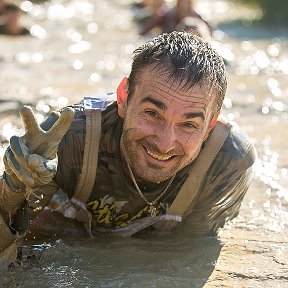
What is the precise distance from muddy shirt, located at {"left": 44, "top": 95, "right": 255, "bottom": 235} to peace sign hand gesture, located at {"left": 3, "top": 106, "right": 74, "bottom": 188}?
1.83ft

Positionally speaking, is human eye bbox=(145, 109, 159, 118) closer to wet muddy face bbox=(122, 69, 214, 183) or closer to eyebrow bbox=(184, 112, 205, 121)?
wet muddy face bbox=(122, 69, 214, 183)

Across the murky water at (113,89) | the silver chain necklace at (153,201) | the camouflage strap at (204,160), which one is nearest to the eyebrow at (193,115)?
the camouflage strap at (204,160)

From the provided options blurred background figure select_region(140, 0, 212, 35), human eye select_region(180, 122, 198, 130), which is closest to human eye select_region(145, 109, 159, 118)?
human eye select_region(180, 122, 198, 130)

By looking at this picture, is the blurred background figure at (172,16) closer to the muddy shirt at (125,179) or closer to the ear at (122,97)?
the muddy shirt at (125,179)

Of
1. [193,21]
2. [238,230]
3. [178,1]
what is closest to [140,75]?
[238,230]

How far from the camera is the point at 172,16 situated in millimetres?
12094

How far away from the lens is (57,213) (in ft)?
13.6

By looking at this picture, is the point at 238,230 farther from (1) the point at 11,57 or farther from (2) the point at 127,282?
(1) the point at 11,57

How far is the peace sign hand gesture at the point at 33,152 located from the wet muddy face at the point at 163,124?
1.48 feet

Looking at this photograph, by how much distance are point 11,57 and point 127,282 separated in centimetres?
641

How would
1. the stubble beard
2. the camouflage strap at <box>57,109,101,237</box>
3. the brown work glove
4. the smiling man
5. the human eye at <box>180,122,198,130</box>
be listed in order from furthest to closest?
the camouflage strap at <box>57,109,101,237</box> < the stubble beard < the human eye at <box>180,122,198,130</box> < the smiling man < the brown work glove

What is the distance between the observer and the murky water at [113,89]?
12.3 feet

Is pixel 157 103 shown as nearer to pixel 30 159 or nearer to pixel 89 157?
pixel 89 157

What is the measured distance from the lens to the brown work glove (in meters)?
3.13
